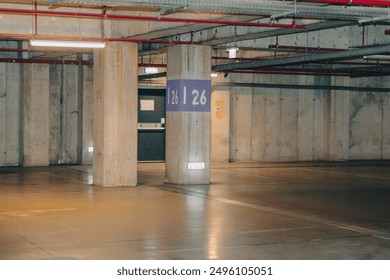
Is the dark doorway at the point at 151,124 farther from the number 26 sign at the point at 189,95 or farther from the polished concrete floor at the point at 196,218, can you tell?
the number 26 sign at the point at 189,95

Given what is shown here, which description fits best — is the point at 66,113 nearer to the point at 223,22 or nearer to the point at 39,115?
the point at 39,115

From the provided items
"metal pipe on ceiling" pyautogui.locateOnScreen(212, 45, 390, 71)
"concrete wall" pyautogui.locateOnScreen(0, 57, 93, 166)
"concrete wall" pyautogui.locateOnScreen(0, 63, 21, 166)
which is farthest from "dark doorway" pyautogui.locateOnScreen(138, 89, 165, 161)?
"concrete wall" pyautogui.locateOnScreen(0, 63, 21, 166)

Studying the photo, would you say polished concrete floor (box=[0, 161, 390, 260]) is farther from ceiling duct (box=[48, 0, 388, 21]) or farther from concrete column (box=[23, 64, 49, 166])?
ceiling duct (box=[48, 0, 388, 21])

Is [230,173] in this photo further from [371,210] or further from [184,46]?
[371,210]

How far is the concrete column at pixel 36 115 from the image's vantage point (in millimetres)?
23547

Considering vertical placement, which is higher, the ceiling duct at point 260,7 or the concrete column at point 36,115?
the ceiling duct at point 260,7

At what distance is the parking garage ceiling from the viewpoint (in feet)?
36.4

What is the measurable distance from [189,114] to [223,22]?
449cm

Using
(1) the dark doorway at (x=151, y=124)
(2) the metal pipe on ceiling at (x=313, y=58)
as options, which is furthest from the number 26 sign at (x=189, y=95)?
(1) the dark doorway at (x=151, y=124)

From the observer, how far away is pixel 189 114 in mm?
18141

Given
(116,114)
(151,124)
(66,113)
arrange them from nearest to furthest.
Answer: (116,114) → (66,113) → (151,124)

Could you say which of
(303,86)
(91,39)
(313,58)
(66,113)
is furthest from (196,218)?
(303,86)
